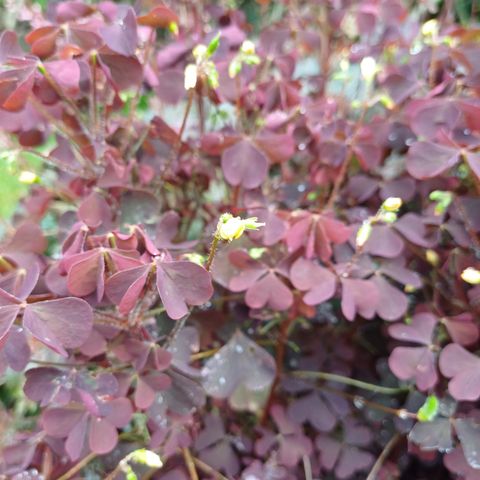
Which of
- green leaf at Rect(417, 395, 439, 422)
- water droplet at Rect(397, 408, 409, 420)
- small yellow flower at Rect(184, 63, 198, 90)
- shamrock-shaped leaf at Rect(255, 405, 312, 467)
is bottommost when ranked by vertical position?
shamrock-shaped leaf at Rect(255, 405, 312, 467)

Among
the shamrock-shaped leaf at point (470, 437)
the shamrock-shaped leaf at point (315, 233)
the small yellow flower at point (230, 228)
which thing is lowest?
the shamrock-shaped leaf at point (470, 437)

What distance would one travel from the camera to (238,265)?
2.80ft

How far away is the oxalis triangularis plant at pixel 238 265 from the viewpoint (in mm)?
763

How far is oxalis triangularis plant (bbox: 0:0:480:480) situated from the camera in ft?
2.50

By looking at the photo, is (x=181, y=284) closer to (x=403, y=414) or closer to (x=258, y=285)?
(x=258, y=285)

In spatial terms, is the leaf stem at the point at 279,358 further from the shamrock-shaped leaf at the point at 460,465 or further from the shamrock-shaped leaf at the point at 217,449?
the shamrock-shaped leaf at the point at 460,465

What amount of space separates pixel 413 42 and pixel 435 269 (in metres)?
0.47

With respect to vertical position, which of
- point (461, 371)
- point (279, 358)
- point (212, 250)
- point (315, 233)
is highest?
point (212, 250)

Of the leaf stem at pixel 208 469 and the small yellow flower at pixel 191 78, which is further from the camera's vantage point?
the leaf stem at pixel 208 469

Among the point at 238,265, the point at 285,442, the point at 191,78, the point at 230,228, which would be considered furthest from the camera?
the point at 285,442

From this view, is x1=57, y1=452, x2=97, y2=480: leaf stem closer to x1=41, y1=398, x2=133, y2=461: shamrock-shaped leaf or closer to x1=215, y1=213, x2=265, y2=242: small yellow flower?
x1=41, y1=398, x2=133, y2=461: shamrock-shaped leaf

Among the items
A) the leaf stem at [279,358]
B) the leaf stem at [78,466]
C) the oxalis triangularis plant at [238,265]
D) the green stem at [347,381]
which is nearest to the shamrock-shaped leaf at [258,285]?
the oxalis triangularis plant at [238,265]

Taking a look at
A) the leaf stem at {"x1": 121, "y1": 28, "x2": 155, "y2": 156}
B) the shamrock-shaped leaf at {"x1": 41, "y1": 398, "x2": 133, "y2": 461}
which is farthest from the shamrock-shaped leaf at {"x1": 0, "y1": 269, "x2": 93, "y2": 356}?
the leaf stem at {"x1": 121, "y1": 28, "x2": 155, "y2": 156}

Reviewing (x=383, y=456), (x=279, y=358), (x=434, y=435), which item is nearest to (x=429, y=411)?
(x=434, y=435)
